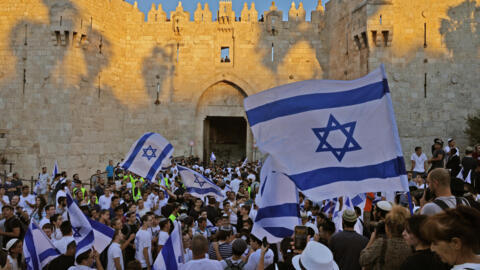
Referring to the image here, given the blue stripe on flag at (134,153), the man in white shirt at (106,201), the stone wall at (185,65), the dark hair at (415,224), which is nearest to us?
the dark hair at (415,224)

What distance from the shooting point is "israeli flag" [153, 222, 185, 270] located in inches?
185

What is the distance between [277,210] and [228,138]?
22.8 meters

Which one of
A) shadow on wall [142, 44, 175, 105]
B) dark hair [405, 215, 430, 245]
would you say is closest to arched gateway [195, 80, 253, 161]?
shadow on wall [142, 44, 175, 105]

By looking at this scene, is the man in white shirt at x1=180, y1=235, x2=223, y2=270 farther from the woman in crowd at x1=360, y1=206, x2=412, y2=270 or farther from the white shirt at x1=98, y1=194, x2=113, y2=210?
the white shirt at x1=98, y1=194, x2=113, y2=210

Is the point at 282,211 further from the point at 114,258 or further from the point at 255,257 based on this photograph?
the point at 114,258

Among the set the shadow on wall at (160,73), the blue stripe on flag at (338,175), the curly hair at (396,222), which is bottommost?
the curly hair at (396,222)

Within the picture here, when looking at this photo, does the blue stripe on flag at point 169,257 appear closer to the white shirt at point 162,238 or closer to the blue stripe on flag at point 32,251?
the white shirt at point 162,238

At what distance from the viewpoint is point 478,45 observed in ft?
54.2

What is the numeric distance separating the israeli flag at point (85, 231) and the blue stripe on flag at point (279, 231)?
Result: 1.99 metres

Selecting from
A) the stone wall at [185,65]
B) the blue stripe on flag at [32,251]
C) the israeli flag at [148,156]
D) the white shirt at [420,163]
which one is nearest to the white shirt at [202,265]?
the blue stripe on flag at [32,251]

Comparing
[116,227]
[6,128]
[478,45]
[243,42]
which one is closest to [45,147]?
[6,128]

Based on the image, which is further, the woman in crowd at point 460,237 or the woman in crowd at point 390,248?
the woman in crowd at point 390,248

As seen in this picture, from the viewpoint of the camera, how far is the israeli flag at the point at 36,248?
4.87m

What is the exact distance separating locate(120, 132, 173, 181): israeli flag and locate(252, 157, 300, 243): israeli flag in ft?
16.3
